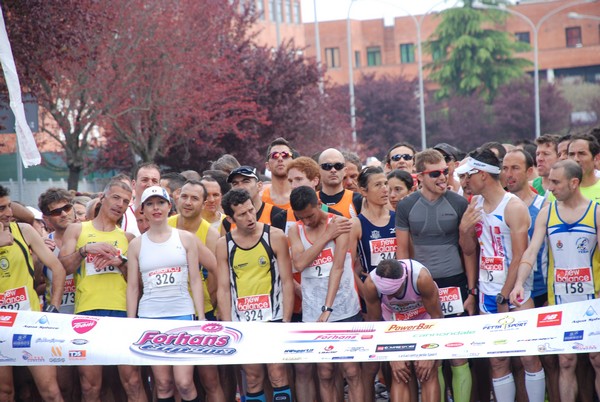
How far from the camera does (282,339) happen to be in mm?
8375

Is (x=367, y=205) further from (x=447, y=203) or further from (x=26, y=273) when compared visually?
(x=26, y=273)

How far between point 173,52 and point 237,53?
14.7ft

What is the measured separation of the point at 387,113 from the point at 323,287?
173ft

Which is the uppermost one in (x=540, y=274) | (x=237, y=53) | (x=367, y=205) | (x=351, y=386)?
(x=237, y=53)

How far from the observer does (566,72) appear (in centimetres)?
8012

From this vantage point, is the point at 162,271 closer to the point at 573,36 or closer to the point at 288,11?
the point at 288,11

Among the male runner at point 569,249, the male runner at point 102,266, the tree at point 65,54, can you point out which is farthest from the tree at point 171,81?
the male runner at point 569,249

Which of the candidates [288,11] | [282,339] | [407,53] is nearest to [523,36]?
[407,53]

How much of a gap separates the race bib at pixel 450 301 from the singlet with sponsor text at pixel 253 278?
1.51 m

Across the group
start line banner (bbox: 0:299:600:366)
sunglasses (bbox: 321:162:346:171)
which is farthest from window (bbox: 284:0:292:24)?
start line banner (bbox: 0:299:600:366)

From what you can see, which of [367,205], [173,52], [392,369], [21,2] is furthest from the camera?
[173,52]

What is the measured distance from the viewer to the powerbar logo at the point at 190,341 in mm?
8359

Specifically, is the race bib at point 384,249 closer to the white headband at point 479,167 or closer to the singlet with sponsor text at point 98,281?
the white headband at point 479,167

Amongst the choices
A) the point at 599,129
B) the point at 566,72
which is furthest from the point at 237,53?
the point at 566,72
